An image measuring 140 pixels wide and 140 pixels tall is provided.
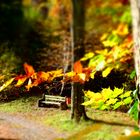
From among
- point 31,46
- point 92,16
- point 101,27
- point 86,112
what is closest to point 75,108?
point 86,112

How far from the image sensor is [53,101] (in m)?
6.53

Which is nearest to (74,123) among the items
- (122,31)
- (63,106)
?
(63,106)

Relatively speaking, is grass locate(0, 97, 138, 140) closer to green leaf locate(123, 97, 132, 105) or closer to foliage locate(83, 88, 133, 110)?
foliage locate(83, 88, 133, 110)

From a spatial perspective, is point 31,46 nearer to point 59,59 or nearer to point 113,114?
point 59,59

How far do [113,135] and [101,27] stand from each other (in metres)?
14.3

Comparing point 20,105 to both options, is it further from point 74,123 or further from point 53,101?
point 74,123

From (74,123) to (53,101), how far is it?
0.99m

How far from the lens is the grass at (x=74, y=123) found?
17.0ft

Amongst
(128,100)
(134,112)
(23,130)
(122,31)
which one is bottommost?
(23,130)

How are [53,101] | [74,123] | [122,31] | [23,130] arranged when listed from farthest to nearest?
[122,31], [53,101], [74,123], [23,130]

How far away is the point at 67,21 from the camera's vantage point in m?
20.3

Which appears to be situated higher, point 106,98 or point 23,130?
point 106,98

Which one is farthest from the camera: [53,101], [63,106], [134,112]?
[53,101]

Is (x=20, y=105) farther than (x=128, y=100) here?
Yes
